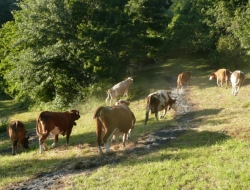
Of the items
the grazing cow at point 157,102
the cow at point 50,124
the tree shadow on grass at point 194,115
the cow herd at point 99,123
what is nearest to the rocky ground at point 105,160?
the cow herd at point 99,123

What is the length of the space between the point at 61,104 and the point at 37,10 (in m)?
9.09

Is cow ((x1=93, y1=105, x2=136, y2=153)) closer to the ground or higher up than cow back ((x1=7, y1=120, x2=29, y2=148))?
higher up

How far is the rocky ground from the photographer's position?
822cm

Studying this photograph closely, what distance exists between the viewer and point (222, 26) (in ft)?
98.4

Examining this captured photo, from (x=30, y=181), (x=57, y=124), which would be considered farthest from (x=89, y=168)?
(x=57, y=124)

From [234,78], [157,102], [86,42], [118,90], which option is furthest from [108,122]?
[86,42]

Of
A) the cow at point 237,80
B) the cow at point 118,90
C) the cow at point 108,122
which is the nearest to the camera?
the cow at point 108,122

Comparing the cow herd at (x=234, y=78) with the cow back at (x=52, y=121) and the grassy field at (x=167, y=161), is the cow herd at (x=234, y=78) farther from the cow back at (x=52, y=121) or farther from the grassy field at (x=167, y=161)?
the cow back at (x=52, y=121)

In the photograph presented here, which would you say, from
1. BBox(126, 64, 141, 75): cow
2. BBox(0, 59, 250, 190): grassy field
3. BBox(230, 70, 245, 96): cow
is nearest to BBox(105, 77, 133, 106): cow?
BBox(0, 59, 250, 190): grassy field

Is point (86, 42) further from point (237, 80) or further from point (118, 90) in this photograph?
point (237, 80)

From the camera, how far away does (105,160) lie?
31.1 ft

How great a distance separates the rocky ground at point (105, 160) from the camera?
822 cm

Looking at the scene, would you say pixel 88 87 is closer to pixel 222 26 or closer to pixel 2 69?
pixel 222 26

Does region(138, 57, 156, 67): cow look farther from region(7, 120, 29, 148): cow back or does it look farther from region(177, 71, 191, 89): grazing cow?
region(7, 120, 29, 148): cow back
